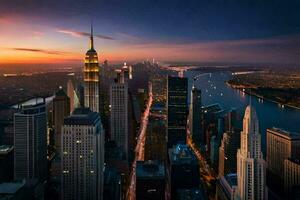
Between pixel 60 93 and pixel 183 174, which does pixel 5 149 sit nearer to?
pixel 60 93

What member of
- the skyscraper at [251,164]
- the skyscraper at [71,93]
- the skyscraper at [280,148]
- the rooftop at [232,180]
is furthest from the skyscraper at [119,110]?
the skyscraper at [251,164]

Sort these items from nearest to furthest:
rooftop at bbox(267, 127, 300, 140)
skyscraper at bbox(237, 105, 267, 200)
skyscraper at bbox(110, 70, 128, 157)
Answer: skyscraper at bbox(237, 105, 267, 200) → rooftop at bbox(267, 127, 300, 140) → skyscraper at bbox(110, 70, 128, 157)

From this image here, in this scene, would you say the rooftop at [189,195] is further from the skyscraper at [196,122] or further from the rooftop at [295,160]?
the skyscraper at [196,122]

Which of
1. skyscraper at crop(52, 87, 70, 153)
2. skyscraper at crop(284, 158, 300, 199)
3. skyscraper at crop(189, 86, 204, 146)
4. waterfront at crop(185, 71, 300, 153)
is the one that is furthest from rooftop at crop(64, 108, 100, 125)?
skyscraper at crop(189, 86, 204, 146)

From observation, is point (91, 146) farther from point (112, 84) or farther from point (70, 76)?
point (112, 84)

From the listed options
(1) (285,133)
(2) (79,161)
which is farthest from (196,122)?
(2) (79,161)

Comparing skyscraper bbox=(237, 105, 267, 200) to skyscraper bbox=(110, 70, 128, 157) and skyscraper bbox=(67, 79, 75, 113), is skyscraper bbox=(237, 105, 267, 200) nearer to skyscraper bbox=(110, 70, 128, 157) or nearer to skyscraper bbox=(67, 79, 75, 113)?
skyscraper bbox=(67, 79, 75, 113)
